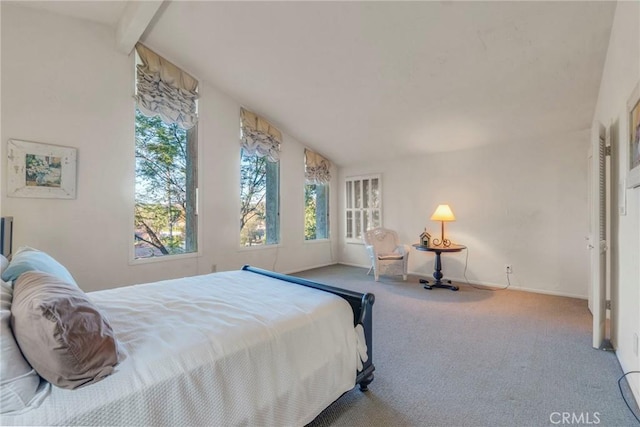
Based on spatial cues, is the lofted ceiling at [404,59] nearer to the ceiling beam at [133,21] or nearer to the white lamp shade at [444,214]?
the ceiling beam at [133,21]

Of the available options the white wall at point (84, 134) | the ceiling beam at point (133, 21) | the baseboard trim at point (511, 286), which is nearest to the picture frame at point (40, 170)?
the white wall at point (84, 134)

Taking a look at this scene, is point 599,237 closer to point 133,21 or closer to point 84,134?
point 133,21

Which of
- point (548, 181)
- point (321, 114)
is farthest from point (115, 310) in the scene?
point (548, 181)

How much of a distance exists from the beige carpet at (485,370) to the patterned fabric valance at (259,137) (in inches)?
117

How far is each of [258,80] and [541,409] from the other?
13.8ft

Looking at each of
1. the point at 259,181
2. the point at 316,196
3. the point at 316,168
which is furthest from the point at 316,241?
the point at 259,181

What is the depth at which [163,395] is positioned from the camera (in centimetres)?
103

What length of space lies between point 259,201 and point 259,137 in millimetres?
1044

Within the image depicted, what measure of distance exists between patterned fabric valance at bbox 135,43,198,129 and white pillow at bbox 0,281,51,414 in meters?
3.30

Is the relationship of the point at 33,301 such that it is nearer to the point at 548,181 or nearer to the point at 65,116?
the point at 65,116

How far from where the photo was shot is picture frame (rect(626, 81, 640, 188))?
1729mm

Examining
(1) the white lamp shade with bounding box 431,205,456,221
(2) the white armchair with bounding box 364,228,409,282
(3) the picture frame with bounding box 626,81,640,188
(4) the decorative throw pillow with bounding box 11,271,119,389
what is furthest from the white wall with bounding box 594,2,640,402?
(4) the decorative throw pillow with bounding box 11,271,119,389

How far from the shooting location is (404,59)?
3.07 m

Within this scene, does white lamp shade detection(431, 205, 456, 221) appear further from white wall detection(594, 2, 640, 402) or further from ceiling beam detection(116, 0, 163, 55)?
ceiling beam detection(116, 0, 163, 55)
